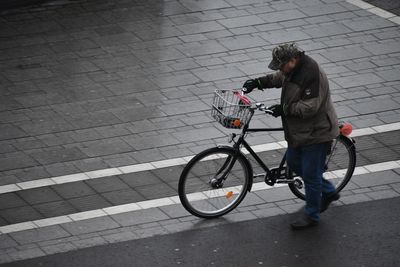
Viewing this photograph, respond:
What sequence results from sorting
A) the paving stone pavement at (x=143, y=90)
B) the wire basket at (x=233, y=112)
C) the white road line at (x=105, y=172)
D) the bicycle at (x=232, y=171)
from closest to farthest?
the wire basket at (x=233, y=112) < the bicycle at (x=232, y=171) < the paving stone pavement at (x=143, y=90) < the white road line at (x=105, y=172)

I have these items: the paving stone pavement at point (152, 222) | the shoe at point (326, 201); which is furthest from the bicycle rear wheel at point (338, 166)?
the shoe at point (326, 201)

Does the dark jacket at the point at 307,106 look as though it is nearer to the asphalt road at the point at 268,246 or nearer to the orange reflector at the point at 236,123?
the orange reflector at the point at 236,123

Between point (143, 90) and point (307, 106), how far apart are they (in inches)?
163

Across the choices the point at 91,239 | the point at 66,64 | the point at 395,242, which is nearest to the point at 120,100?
the point at 66,64

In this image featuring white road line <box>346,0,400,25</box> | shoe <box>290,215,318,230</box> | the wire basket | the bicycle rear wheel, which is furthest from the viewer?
white road line <box>346,0,400,25</box>

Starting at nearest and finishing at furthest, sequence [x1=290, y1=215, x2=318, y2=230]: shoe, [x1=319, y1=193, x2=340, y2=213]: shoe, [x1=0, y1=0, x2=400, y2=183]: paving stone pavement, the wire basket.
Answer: the wire basket → [x1=290, y1=215, x2=318, y2=230]: shoe → [x1=319, y1=193, x2=340, y2=213]: shoe → [x1=0, y1=0, x2=400, y2=183]: paving stone pavement

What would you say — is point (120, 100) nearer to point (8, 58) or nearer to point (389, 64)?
point (8, 58)

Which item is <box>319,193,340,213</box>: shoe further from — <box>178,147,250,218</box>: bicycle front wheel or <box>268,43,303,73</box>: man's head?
<box>268,43,303,73</box>: man's head

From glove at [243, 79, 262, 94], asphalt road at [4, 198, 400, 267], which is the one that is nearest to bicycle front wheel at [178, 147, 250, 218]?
asphalt road at [4, 198, 400, 267]

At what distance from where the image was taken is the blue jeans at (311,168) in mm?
9055

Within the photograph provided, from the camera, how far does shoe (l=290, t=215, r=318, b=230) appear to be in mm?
9344

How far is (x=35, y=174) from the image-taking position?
10.4 meters

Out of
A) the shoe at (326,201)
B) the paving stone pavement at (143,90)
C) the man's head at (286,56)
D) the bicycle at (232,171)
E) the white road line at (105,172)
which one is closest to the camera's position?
the man's head at (286,56)

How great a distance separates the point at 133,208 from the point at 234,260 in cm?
145
